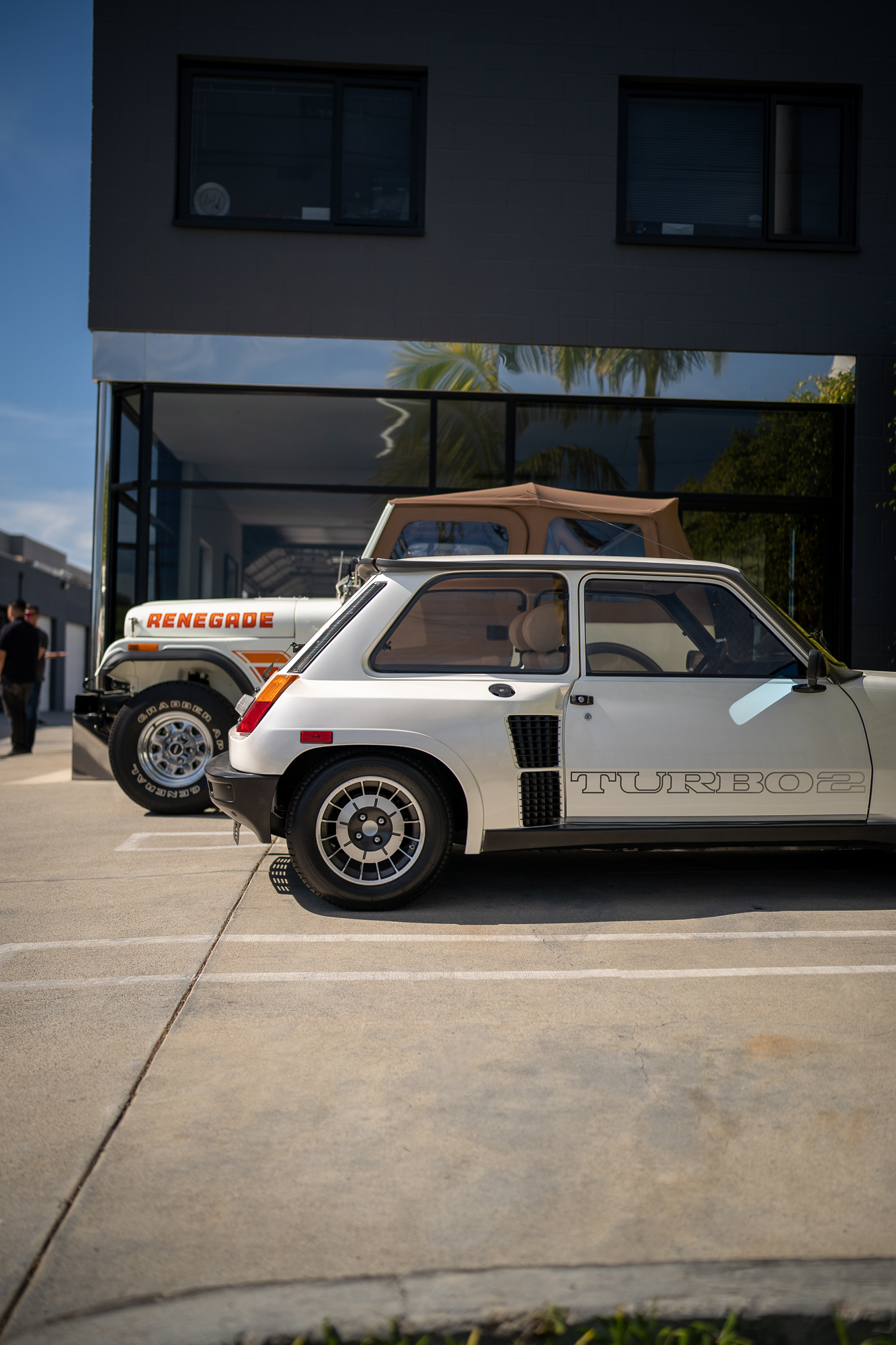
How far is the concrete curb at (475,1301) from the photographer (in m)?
1.75

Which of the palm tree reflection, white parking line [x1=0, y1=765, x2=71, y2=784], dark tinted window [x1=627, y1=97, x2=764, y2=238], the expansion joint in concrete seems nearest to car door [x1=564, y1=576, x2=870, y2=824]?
the expansion joint in concrete

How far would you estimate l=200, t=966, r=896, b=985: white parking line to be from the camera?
12.0ft

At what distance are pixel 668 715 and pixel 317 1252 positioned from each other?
10.3 ft

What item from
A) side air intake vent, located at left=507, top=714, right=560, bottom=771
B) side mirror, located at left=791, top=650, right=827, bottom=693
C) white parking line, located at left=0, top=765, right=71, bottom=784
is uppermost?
side mirror, located at left=791, top=650, right=827, bottom=693

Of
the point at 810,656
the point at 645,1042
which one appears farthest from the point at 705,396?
the point at 645,1042

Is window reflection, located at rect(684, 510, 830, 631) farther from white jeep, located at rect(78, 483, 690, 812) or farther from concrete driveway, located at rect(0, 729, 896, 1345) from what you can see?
concrete driveway, located at rect(0, 729, 896, 1345)

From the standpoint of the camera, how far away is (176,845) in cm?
617

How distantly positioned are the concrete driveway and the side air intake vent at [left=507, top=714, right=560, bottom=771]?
68 cm

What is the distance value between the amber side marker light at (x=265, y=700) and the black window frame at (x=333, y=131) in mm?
7138

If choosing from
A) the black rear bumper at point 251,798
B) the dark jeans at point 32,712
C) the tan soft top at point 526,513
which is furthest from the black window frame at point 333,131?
the black rear bumper at point 251,798

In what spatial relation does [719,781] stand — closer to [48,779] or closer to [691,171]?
[48,779]

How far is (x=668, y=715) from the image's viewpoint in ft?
15.4

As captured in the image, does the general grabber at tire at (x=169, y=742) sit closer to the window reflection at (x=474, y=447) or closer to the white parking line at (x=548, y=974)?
the white parking line at (x=548, y=974)

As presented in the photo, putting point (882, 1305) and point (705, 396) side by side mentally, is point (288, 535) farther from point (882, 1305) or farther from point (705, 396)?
point (882, 1305)
